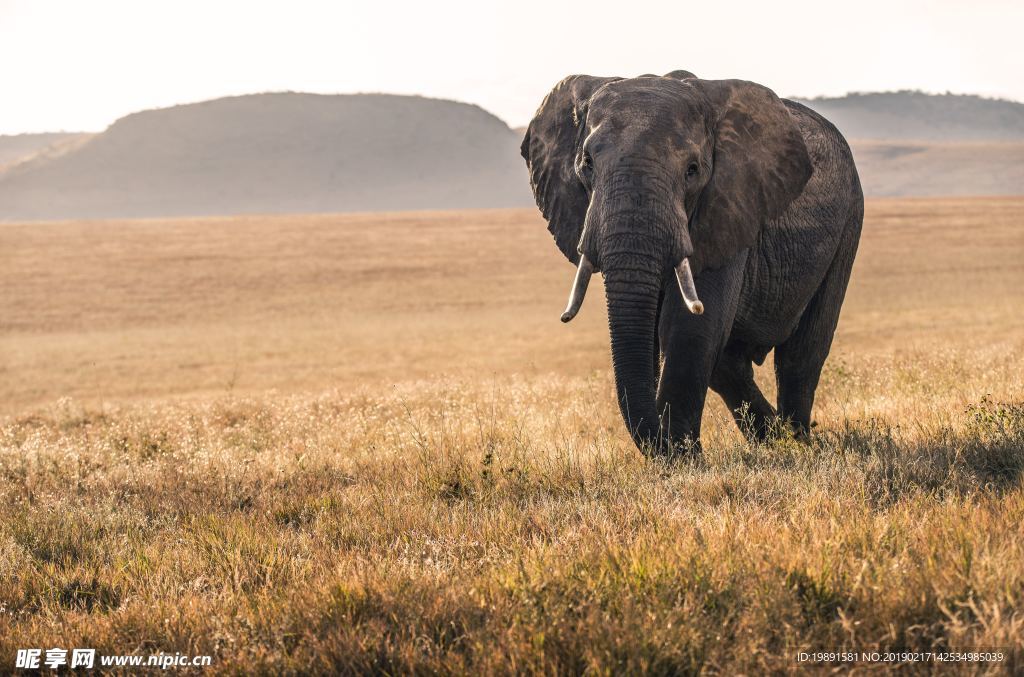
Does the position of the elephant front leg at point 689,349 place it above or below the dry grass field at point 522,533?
above

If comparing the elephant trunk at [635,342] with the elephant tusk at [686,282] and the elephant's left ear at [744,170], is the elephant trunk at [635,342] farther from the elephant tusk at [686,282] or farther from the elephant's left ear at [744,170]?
the elephant's left ear at [744,170]

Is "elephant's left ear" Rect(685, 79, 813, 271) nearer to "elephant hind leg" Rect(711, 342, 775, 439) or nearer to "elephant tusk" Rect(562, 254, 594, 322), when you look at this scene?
"elephant tusk" Rect(562, 254, 594, 322)

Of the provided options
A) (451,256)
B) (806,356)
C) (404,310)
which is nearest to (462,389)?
(806,356)

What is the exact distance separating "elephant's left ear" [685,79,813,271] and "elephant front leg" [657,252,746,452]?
19 centimetres

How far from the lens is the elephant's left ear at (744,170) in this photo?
650cm

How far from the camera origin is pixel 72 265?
158 feet

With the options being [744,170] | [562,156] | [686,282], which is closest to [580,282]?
[686,282]

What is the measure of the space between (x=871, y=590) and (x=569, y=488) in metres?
2.33

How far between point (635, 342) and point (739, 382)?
96.6 inches

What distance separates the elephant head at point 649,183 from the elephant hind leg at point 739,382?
152 cm

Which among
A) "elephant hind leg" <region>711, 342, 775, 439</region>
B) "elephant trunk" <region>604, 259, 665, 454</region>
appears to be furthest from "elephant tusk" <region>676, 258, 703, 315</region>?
"elephant hind leg" <region>711, 342, 775, 439</region>

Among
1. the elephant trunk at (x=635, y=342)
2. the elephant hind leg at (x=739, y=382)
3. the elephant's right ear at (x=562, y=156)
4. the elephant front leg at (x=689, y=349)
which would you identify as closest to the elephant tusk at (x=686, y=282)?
the elephant trunk at (x=635, y=342)

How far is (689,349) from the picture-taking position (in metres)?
6.38

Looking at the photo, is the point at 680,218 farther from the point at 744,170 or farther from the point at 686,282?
the point at 744,170
